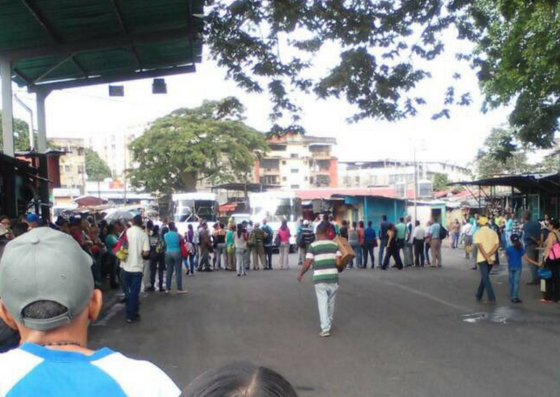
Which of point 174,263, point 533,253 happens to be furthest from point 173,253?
point 533,253

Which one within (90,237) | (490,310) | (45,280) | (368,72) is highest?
(368,72)

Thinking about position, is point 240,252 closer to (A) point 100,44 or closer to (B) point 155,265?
(B) point 155,265

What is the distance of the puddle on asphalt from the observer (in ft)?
35.0

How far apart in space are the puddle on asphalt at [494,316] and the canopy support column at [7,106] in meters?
10.6

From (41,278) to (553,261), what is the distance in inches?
478

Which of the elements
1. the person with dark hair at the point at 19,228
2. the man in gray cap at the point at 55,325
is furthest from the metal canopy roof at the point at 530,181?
the man in gray cap at the point at 55,325

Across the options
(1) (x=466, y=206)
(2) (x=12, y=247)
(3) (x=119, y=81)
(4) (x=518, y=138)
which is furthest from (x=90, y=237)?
(1) (x=466, y=206)

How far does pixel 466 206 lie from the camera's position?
4128cm

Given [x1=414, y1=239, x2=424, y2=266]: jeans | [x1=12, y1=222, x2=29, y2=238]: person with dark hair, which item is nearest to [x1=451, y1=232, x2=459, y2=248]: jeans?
[x1=414, y1=239, x2=424, y2=266]: jeans

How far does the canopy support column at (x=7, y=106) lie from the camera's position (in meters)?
15.0

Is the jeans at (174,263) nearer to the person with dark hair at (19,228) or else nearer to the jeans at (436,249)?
the person with dark hair at (19,228)

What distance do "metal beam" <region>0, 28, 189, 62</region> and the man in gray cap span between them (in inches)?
560

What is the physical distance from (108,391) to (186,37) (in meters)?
14.7

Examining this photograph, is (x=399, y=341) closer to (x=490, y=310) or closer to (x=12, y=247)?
(x=490, y=310)
